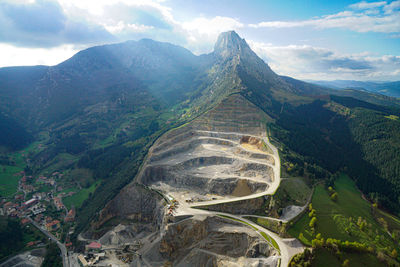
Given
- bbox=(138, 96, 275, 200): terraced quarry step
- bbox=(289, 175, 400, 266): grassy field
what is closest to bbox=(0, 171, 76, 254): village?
bbox=(138, 96, 275, 200): terraced quarry step

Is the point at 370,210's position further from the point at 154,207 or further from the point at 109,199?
the point at 109,199

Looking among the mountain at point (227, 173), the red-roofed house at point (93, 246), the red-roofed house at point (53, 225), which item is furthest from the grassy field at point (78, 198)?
the red-roofed house at point (93, 246)

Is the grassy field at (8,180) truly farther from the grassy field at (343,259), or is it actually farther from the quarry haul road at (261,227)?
the grassy field at (343,259)

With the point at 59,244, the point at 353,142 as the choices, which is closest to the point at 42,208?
the point at 59,244

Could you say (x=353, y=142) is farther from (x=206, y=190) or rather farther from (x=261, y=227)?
(x=261, y=227)

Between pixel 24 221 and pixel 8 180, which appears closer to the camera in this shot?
pixel 24 221

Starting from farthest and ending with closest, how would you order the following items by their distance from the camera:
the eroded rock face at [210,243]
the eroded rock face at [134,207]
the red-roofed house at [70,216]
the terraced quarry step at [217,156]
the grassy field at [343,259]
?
the red-roofed house at [70,216], the terraced quarry step at [217,156], the eroded rock face at [134,207], the eroded rock face at [210,243], the grassy field at [343,259]
